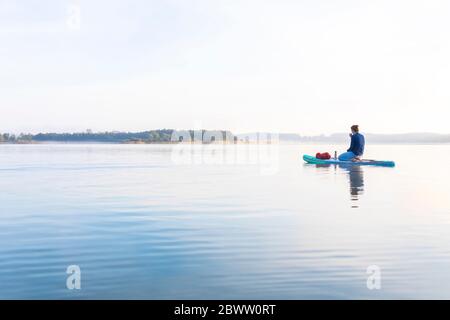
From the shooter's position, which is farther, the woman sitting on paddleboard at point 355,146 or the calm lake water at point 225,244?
the woman sitting on paddleboard at point 355,146

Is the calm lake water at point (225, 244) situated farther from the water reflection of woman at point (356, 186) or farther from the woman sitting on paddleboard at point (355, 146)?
the woman sitting on paddleboard at point (355, 146)

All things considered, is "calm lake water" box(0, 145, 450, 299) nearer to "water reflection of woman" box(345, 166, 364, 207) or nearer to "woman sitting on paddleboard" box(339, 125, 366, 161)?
"water reflection of woman" box(345, 166, 364, 207)

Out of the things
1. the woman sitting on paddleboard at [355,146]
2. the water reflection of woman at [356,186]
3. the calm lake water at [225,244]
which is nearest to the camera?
the calm lake water at [225,244]

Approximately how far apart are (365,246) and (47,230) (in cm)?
743

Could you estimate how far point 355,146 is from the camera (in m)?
37.6

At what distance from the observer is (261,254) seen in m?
11.5

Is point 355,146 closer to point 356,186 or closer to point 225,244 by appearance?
point 356,186

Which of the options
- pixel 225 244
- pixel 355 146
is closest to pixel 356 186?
pixel 355 146

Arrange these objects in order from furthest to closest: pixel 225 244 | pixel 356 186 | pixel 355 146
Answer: pixel 355 146
pixel 356 186
pixel 225 244

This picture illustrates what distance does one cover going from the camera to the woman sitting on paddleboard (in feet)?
117

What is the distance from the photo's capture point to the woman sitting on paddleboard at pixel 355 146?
117 feet

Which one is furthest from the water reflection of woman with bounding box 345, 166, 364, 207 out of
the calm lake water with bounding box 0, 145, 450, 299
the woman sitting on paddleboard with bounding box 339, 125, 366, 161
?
the woman sitting on paddleboard with bounding box 339, 125, 366, 161

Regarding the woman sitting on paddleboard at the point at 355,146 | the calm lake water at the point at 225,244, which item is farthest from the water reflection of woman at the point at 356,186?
the woman sitting on paddleboard at the point at 355,146
